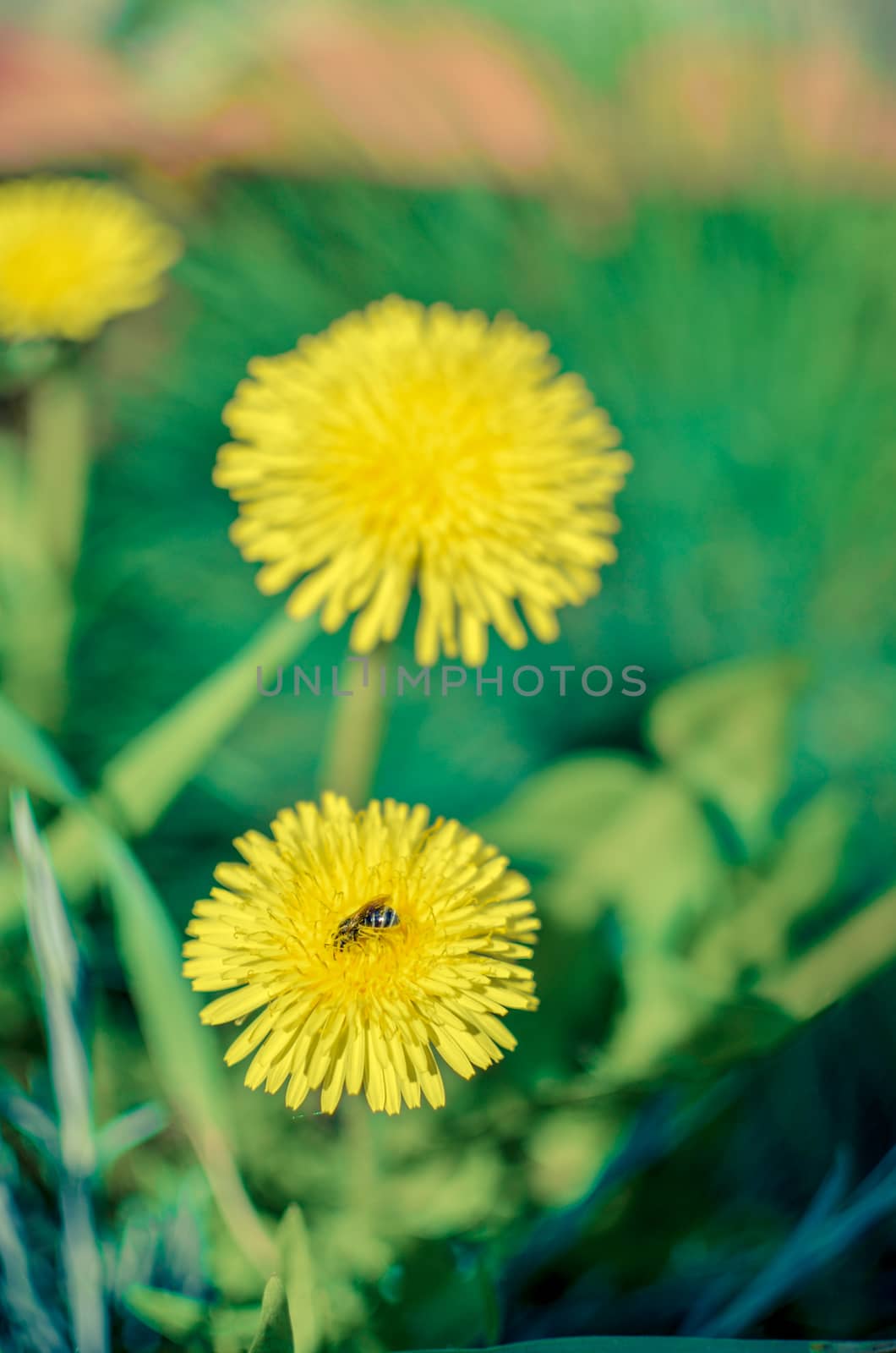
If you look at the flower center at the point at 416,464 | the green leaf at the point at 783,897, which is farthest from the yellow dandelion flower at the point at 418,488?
the green leaf at the point at 783,897

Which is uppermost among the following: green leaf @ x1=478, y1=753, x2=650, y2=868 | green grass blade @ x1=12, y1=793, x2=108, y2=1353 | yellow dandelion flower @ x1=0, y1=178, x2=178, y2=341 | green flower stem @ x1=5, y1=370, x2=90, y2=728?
yellow dandelion flower @ x1=0, y1=178, x2=178, y2=341

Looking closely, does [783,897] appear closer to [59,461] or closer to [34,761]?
[34,761]

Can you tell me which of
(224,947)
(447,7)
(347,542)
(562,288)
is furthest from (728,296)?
(224,947)

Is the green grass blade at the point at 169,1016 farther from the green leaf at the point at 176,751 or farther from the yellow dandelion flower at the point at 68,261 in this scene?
the yellow dandelion flower at the point at 68,261

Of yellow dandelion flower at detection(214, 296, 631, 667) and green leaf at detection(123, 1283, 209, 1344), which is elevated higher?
yellow dandelion flower at detection(214, 296, 631, 667)

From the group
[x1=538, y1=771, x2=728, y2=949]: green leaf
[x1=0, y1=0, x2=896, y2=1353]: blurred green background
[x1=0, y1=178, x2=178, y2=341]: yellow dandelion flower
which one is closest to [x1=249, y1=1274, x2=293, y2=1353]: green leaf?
[x1=0, y1=0, x2=896, y2=1353]: blurred green background

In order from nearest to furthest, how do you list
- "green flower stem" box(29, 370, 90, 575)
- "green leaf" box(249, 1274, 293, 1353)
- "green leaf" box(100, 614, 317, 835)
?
"green leaf" box(249, 1274, 293, 1353) < "green leaf" box(100, 614, 317, 835) < "green flower stem" box(29, 370, 90, 575)

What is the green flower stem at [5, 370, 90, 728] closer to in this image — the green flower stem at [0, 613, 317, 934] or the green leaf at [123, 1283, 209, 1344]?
the green flower stem at [0, 613, 317, 934]

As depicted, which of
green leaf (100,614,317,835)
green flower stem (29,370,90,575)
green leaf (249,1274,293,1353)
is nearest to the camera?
green leaf (249,1274,293,1353)
